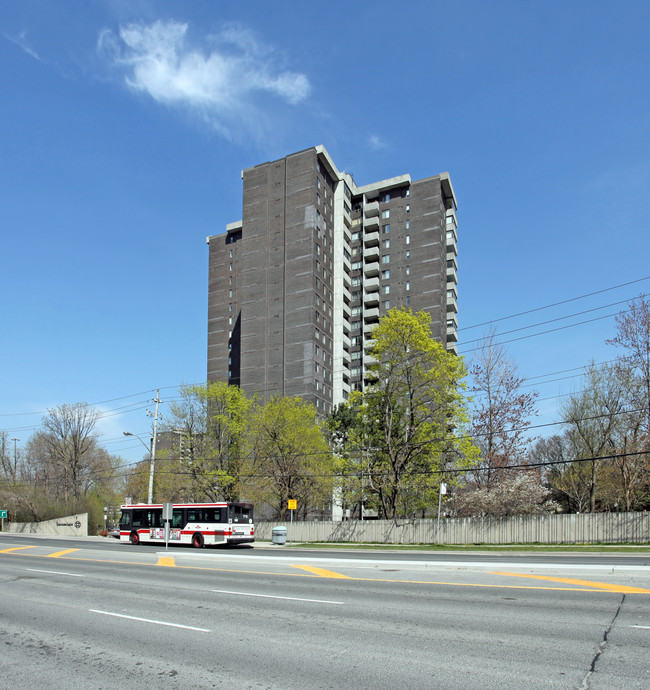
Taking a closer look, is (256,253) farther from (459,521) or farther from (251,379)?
(459,521)

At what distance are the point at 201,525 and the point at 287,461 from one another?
44.8 ft

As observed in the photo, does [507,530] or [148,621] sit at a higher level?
[148,621]

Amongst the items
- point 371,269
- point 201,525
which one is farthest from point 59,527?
point 371,269

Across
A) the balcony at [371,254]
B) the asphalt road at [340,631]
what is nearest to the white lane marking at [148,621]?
the asphalt road at [340,631]

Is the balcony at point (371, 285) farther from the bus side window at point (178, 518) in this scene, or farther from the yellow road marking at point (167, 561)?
the yellow road marking at point (167, 561)

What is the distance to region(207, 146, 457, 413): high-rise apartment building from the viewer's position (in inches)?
3270

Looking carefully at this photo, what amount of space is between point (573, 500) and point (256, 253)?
171 feet

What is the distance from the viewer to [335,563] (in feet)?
71.4

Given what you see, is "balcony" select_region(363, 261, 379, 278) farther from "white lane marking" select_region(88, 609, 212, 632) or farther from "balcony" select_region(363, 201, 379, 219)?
"white lane marking" select_region(88, 609, 212, 632)

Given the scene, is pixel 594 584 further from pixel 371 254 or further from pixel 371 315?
pixel 371 254

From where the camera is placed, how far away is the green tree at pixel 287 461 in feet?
167

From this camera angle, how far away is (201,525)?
38531 millimetres

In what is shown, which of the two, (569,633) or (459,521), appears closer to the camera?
(569,633)

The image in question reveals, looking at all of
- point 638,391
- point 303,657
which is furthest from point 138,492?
point 303,657
